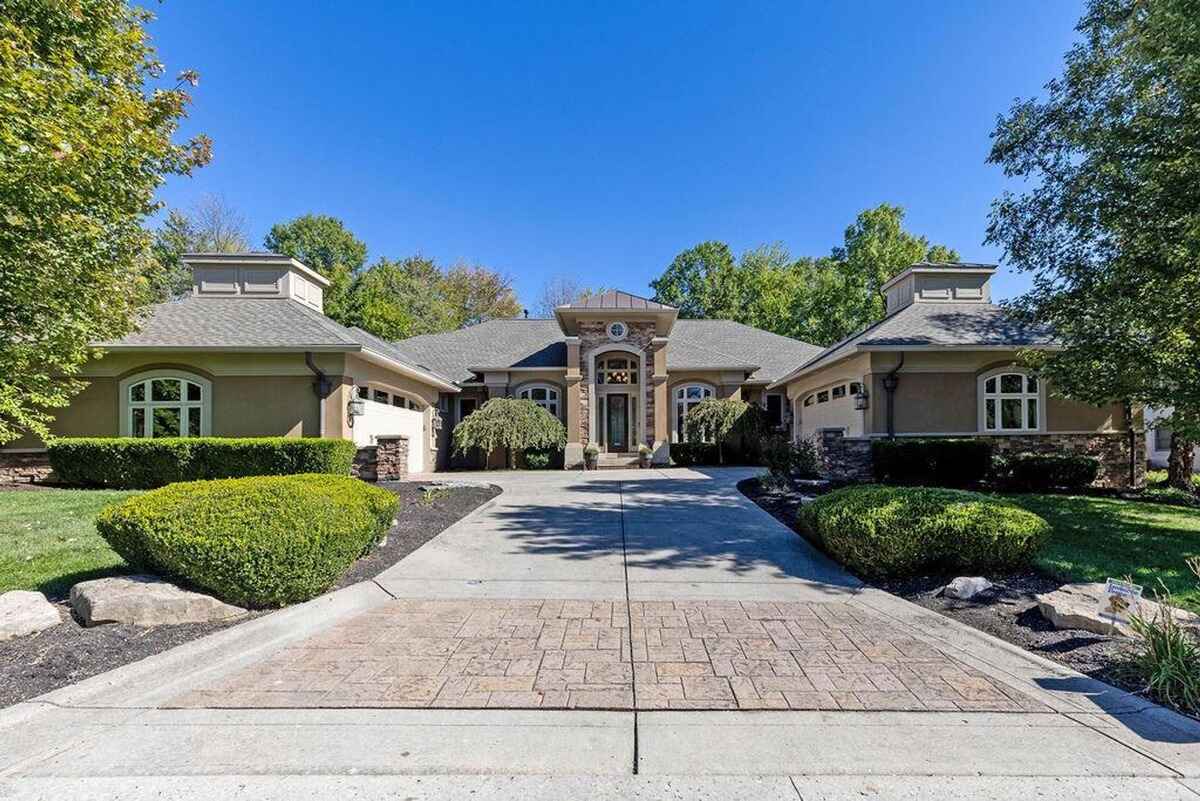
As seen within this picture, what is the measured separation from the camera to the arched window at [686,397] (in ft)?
67.1

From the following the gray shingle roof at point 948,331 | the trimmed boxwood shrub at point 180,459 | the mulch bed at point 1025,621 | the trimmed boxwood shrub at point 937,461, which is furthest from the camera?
the gray shingle roof at point 948,331

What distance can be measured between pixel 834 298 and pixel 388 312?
22.8 m

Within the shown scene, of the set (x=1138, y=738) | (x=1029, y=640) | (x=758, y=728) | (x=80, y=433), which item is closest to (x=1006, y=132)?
(x=1029, y=640)

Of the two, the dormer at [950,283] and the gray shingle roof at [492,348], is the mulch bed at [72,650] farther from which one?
the dormer at [950,283]

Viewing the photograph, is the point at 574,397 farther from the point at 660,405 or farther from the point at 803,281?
the point at 803,281

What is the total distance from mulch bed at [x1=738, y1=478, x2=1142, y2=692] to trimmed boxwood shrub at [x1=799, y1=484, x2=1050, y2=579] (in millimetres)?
172

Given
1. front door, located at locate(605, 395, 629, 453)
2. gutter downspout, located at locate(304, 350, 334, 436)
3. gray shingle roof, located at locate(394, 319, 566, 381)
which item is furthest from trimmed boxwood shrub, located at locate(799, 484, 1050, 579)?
gray shingle roof, located at locate(394, 319, 566, 381)

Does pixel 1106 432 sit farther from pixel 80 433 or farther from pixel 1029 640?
pixel 80 433

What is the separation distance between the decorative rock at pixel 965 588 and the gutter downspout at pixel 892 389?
868cm

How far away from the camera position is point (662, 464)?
1900 cm

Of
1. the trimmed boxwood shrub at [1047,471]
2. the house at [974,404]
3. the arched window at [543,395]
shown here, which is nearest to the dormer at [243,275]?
the arched window at [543,395]

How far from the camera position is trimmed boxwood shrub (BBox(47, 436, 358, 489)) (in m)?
11.4

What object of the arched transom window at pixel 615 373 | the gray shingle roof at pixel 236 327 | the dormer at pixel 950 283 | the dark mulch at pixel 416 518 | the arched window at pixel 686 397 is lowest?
the dark mulch at pixel 416 518

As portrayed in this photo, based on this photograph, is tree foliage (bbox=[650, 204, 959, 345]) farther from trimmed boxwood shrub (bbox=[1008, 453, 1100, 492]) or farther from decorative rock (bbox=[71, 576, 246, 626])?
decorative rock (bbox=[71, 576, 246, 626])
